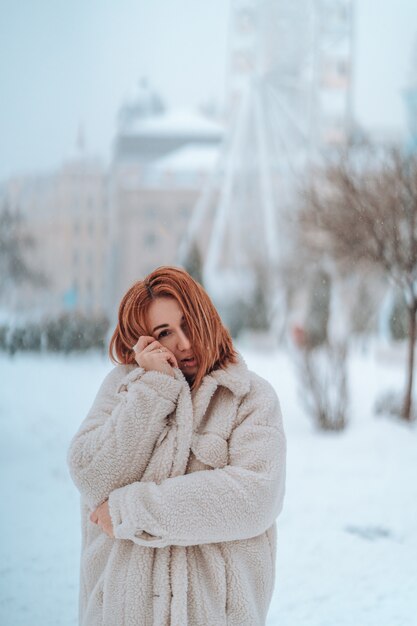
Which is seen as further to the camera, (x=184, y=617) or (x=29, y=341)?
(x=29, y=341)

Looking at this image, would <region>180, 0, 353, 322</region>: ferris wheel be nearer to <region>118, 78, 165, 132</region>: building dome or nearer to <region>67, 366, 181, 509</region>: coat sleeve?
<region>118, 78, 165, 132</region>: building dome

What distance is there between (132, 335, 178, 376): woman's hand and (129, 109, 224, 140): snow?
7.67ft

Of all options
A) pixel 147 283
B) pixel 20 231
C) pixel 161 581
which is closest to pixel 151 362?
pixel 147 283

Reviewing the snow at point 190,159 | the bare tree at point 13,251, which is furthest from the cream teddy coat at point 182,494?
the snow at point 190,159

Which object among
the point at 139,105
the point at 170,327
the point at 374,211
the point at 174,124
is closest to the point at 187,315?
the point at 170,327

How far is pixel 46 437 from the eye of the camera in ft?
8.11

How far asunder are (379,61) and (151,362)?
9.16ft

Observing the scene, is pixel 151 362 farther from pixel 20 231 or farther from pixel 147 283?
pixel 20 231

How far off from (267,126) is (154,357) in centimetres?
359

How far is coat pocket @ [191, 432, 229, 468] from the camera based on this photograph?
76 centimetres

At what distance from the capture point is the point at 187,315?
79cm

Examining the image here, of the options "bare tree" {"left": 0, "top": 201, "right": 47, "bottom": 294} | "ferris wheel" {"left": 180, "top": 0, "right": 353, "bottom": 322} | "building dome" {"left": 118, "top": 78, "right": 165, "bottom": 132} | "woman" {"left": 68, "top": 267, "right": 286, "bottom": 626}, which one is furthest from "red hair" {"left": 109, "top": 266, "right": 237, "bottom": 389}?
"ferris wheel" {"left": 180, "top": 0, "right": 353, "bottom": 322}

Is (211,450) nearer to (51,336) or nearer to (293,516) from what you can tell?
(293,516)

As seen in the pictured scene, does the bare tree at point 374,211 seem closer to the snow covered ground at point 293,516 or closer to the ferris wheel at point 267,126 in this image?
the ferris wheel at point 267,126
